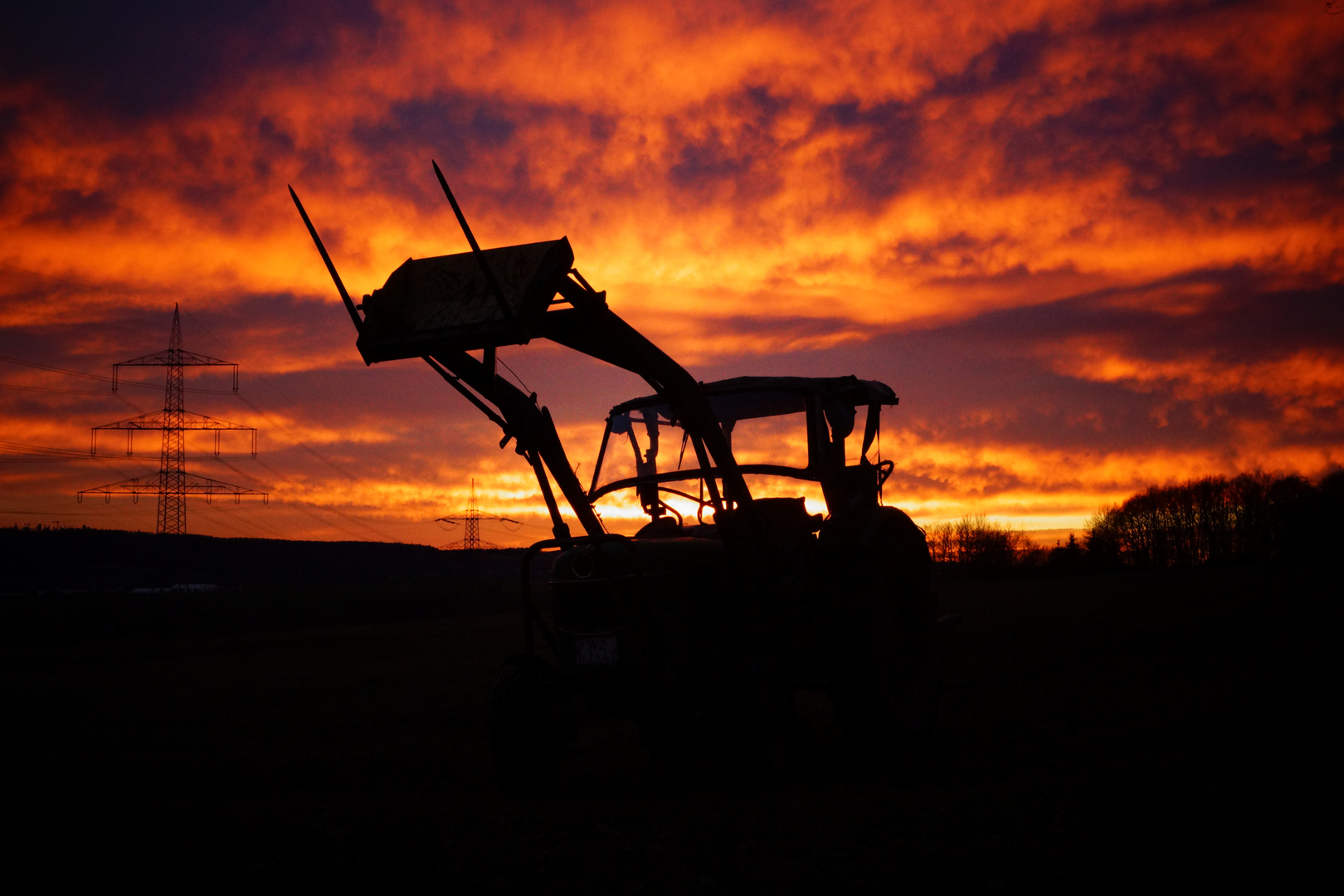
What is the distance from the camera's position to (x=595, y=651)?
6457 millimetres

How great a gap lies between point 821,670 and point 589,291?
10.9 ft

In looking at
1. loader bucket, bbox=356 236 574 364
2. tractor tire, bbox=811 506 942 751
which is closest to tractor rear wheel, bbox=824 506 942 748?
tractor tire, bbox=811 506 942 751

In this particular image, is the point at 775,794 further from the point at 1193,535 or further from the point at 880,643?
the point at 1193,535

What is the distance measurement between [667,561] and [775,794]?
5.27 ft

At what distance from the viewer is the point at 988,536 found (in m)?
64.5

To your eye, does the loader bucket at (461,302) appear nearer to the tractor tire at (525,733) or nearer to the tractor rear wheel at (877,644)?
the tractor tire at (525,733)

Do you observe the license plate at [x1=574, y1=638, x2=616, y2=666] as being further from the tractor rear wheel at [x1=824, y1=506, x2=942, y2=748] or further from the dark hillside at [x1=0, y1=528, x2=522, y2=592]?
the dark hillside at [x1=0, y1=528, x2=522, y2=592]

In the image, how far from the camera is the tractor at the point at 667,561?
20.5 feet

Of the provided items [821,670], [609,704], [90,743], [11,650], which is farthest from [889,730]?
[11,650]

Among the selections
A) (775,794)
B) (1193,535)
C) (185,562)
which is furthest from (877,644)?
(185,562)

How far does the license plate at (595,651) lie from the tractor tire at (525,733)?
0.28 metres

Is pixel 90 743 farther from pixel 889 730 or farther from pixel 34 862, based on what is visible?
pixel 889 730

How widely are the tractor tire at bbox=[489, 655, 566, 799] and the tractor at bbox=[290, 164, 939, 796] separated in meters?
0.01

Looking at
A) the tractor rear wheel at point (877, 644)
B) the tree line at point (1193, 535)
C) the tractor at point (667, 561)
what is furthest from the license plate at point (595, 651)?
the tree line at point (1193, 535)
